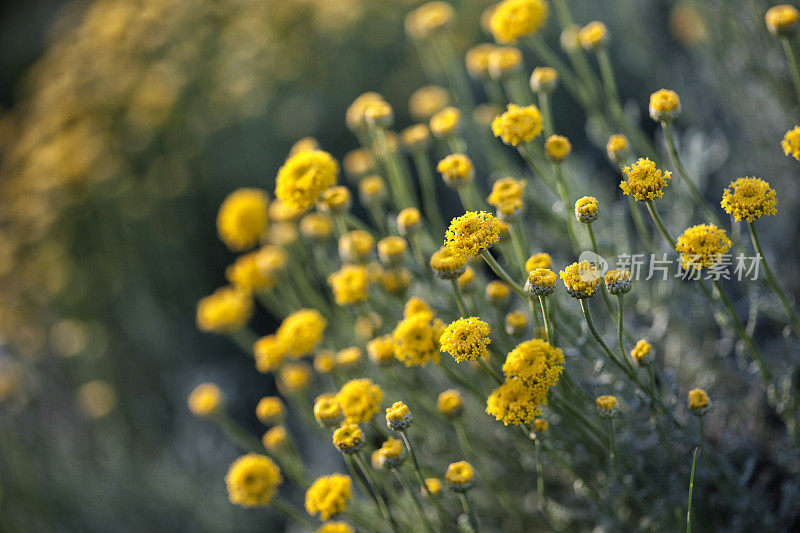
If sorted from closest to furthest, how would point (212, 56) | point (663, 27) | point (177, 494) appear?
point (177, 494), point (663, 27), point (212, 56)

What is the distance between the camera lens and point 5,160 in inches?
169

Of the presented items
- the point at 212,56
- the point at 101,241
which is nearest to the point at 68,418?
the point at 101,241

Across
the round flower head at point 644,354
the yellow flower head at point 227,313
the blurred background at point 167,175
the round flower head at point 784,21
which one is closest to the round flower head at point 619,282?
the round flower head at point 644,354

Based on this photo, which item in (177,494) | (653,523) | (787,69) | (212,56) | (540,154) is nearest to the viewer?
(653,523)

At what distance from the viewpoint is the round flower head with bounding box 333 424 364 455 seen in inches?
53.3

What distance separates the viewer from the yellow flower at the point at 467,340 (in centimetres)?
126

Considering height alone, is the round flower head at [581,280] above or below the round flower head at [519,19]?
below

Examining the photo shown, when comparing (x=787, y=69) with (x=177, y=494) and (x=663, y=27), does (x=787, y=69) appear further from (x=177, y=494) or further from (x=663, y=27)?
(x=177, y=494)

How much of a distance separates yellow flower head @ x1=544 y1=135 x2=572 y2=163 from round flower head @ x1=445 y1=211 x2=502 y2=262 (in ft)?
1.11

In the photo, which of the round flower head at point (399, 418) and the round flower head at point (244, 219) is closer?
the round flower head at point (399, 418)

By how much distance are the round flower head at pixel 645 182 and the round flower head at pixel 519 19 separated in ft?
2.22

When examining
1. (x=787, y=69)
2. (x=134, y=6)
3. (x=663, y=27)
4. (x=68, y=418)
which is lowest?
(x=68, y=418)

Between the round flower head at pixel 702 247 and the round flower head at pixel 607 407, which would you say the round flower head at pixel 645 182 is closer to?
the round flower head at pixel 702 247

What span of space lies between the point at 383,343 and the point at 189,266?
8.37 ft
